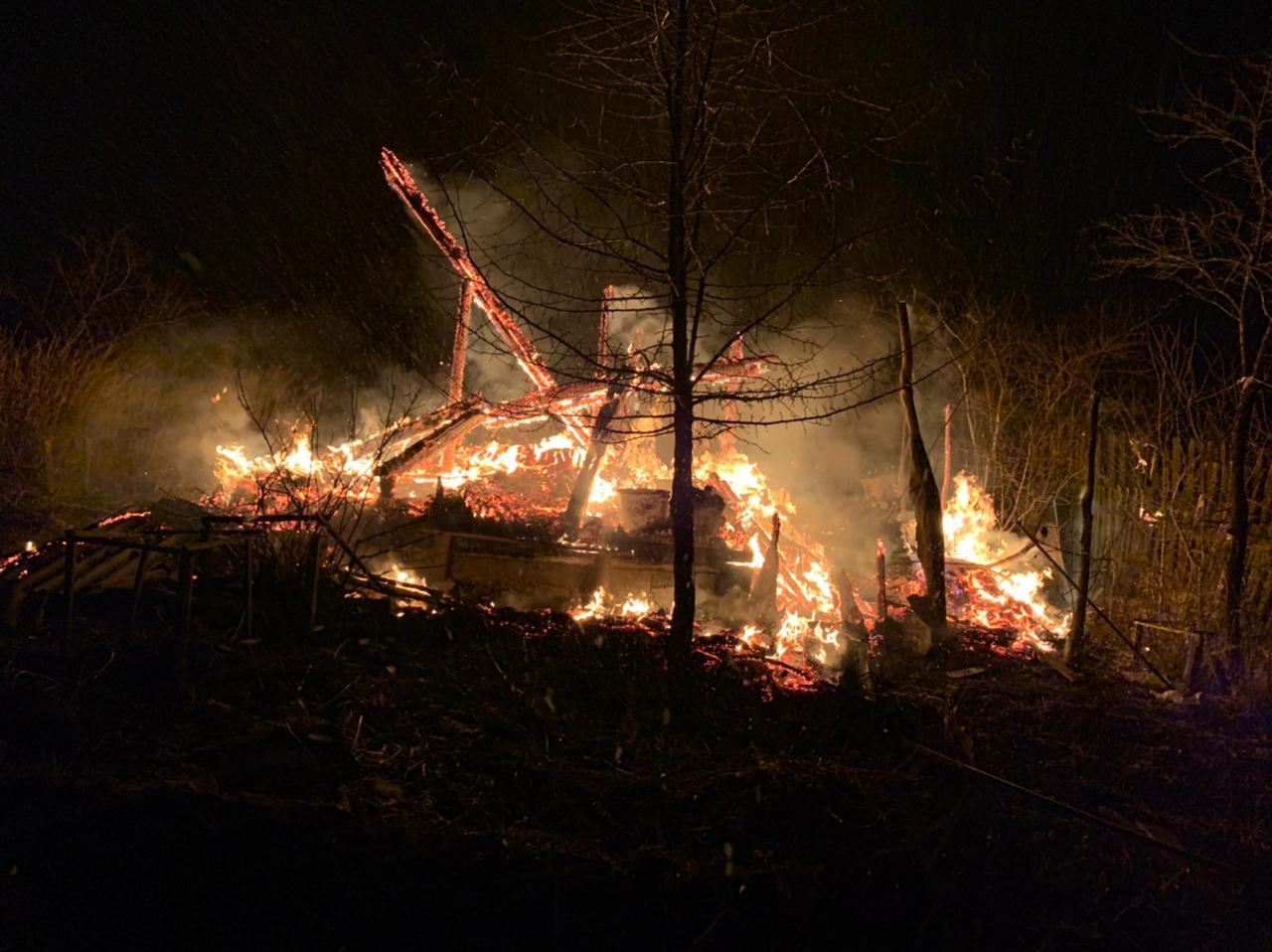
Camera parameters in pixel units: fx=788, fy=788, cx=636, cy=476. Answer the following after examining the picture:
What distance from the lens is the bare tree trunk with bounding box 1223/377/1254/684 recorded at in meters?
7.74

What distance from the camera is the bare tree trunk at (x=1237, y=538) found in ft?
25.4

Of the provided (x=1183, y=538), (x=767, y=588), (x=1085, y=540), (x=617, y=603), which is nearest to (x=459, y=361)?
(x=617, y=603)

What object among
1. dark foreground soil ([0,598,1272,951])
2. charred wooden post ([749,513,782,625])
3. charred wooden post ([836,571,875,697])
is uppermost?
charred wooden post ([749,513,782,625])

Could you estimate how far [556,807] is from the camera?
4.36m

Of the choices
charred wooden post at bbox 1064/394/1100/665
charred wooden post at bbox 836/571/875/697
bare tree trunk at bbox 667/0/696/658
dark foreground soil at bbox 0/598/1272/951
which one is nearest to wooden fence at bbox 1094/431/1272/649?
charred wooden post at bbox 1064/394/1100/665

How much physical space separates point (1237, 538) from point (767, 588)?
563 centimetres

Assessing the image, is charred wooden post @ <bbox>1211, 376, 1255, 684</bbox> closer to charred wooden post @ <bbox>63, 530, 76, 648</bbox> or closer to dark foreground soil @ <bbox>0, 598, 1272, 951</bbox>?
dark foreground soil @ <bbox>0, 598, 1272, 951</bbox>

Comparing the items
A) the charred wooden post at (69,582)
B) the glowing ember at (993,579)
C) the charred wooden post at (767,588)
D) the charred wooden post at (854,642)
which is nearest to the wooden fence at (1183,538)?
the glowing ember at (993,579)

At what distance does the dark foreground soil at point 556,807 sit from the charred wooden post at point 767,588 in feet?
14.4

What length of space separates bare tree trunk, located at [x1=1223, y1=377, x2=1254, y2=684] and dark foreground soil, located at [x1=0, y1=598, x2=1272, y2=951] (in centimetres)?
133

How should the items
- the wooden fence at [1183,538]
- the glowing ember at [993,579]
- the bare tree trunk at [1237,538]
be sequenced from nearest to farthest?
the bare tree trunk at [1237,538]
the wooden fence at [1183,538]
the glowing ember at [993,579]

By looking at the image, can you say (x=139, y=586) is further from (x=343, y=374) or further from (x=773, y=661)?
(x=343, y=374)

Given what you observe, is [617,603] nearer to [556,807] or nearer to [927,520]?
[927,520]

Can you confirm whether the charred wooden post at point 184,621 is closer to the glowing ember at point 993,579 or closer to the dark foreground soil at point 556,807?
the dark foreground soil at point 556,807
